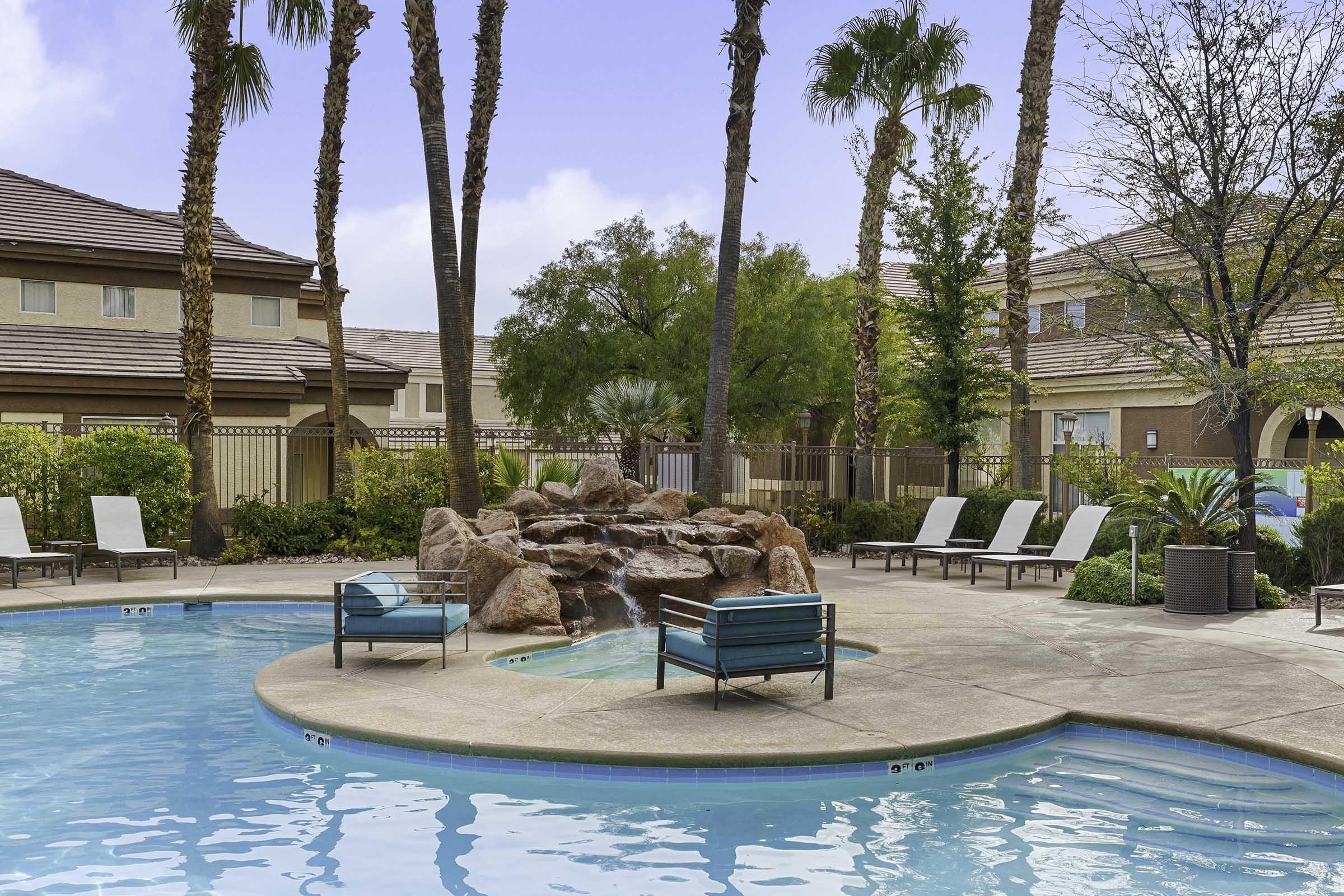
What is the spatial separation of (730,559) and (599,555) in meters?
1.66

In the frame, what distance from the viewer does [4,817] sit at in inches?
243

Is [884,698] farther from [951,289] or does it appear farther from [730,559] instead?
[951,289]

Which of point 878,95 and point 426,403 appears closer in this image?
point 878,95

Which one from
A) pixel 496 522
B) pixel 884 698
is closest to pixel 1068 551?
pixel 496 522

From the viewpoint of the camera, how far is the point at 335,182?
21594 millimetres

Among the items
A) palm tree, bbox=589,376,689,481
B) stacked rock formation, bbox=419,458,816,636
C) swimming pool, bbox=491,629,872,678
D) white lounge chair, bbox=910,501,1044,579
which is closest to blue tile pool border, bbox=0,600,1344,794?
swimming pool, bbox=491,629,872,678

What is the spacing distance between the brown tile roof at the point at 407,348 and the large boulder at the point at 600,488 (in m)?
32.8

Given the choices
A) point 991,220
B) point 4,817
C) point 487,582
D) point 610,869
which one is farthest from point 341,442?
point 610,869

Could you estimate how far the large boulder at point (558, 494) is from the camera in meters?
15.0

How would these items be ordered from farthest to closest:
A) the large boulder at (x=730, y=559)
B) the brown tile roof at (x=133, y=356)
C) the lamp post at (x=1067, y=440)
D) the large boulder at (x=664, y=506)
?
the brown tile roof at (x=133, y=356)
the lamp post at (x=1067, y=440)
the large boulder at (x=664, y=506)
the large boulder at (x=730, y=559)

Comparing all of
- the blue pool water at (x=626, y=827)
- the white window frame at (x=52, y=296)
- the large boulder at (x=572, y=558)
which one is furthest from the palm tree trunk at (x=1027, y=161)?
the white window frame at (x=52, y=296)

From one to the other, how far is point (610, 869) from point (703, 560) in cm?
804

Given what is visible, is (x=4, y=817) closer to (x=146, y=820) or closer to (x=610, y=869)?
(x=146, y=820)

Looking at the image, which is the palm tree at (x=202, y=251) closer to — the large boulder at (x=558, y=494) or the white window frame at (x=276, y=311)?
the large boulder at (x=558, y=494)
